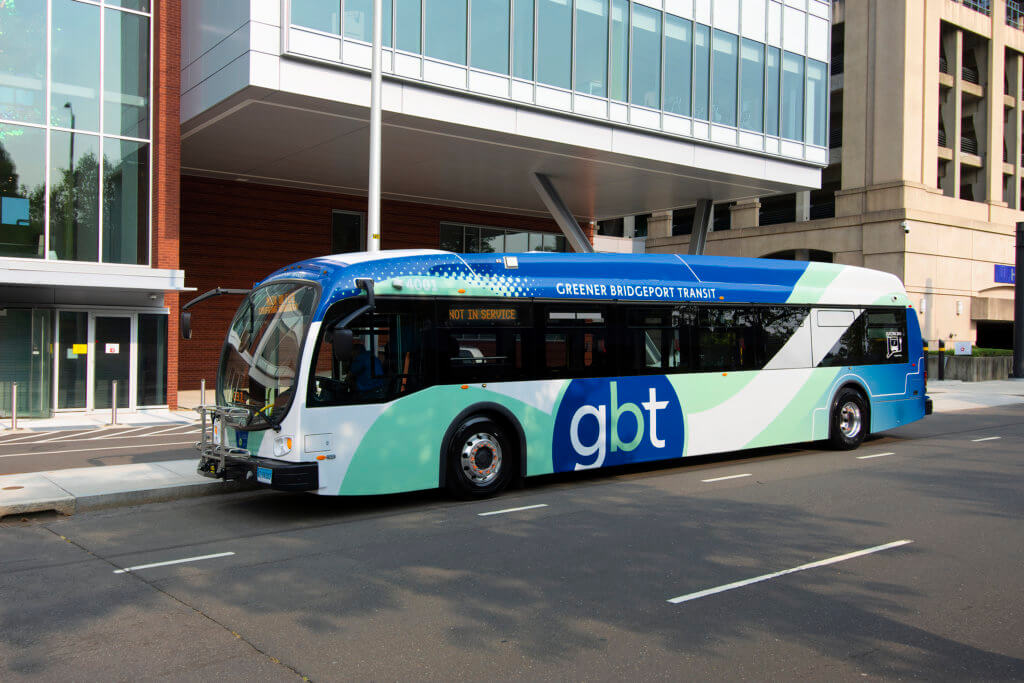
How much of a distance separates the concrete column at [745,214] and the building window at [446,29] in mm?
28751

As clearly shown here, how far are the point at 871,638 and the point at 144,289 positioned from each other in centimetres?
1787

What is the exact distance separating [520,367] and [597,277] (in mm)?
1756

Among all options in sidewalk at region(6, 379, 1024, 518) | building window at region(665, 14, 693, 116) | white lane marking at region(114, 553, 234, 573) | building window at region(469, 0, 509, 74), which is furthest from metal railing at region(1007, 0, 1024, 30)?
white lane marking at region(114, 553, 234, 573)

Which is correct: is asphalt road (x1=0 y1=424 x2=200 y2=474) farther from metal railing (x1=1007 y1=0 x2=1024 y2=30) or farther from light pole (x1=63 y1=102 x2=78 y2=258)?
metal railing (x1=1007 y1=0 x2=1024 y2=30)

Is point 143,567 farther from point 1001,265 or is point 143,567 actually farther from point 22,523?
point 1001,265

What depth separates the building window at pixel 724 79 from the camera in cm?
2484

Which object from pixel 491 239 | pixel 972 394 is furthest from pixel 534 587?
pixel 491 239

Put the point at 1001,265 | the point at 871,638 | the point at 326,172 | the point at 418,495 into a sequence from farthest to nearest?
the point at 1001,265
the point at 326,172
the point at 418,495
the point at 871,638

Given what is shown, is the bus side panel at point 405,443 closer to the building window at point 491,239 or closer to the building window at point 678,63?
the building window at point 678,63

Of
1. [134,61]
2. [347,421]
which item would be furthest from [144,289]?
[347,421]

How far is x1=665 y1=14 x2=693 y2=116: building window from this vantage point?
2380 cm

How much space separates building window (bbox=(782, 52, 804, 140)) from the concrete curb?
22100 millimetres

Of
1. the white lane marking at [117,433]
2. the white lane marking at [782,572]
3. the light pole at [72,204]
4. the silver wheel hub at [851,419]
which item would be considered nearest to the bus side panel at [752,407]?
the silver wheel hub at [851,419]

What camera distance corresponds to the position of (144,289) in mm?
19172
